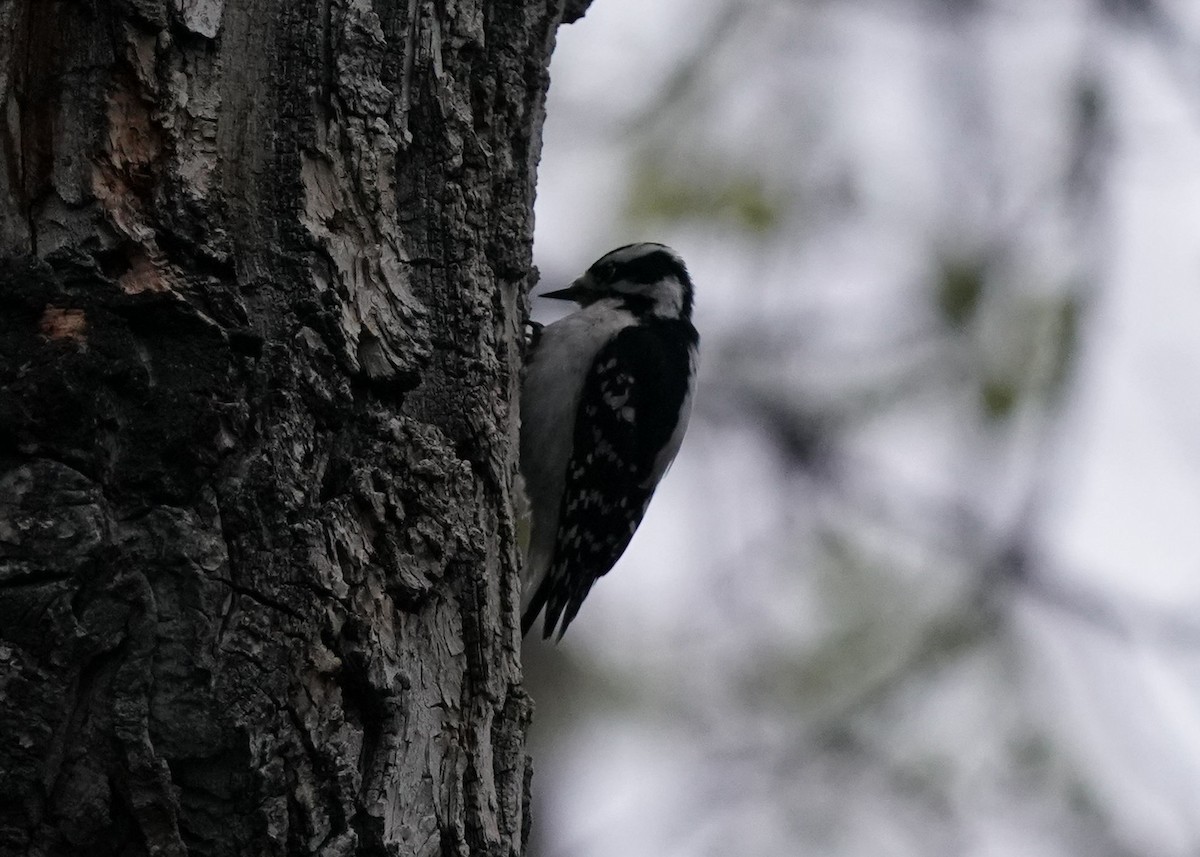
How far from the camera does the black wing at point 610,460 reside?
4223mm

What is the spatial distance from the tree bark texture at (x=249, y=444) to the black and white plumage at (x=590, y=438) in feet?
5.81

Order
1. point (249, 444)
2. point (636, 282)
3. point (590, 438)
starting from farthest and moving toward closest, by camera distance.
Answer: point (636, 282) < point (590, 438) < point (249, 444)

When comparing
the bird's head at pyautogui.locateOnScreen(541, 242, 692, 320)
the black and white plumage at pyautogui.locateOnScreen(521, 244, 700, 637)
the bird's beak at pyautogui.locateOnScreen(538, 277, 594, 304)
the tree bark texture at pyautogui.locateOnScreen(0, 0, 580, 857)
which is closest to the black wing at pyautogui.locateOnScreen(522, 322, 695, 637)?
the black and white plumage at pyautogui.locateOnScreen(521, 244, 700, 637)

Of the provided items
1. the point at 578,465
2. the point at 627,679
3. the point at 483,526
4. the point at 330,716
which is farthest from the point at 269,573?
the point at 627,679

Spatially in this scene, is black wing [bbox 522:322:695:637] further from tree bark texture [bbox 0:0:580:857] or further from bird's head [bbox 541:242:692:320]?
tree bark texture [bbox 0:0:580:857]

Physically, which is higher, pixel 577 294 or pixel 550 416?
pixel 577 294

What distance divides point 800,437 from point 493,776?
404 cm

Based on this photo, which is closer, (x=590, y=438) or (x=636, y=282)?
(x=590, y=438)

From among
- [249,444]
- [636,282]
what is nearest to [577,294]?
[636,282]

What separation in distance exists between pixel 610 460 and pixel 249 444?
8.22 ft

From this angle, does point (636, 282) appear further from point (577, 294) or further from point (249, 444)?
point (249, 444)

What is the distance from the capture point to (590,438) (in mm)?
4270

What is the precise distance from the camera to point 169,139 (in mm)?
1995

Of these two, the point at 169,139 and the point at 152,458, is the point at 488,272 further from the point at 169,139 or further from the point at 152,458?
the point at 152,458
